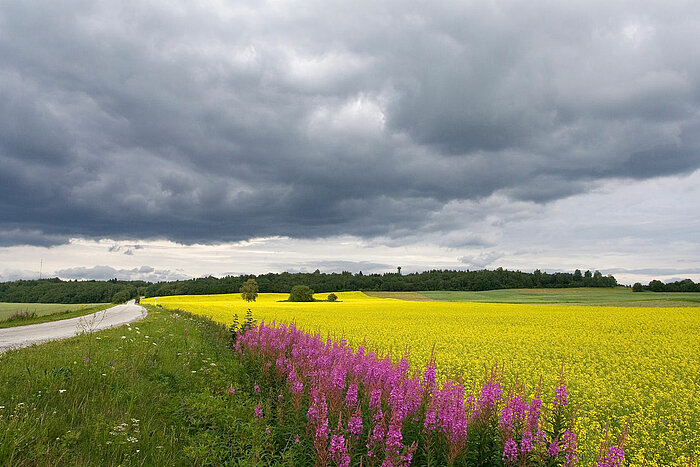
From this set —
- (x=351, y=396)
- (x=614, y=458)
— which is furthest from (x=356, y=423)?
(x=614, y=458)

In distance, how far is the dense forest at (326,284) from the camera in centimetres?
8207

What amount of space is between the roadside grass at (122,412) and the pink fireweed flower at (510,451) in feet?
8.65

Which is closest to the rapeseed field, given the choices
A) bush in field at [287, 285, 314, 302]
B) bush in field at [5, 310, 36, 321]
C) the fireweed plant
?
the fireweed plant

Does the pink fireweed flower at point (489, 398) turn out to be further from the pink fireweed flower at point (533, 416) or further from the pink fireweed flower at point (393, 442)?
the pink fireweed flower at point (393, 442)

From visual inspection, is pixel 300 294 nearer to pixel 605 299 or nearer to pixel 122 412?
pixel 605 299

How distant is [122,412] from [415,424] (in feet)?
14.5

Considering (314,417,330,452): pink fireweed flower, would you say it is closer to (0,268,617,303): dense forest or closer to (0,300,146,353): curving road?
(0,300,146,353): curving road

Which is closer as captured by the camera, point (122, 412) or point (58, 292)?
A: point (122, 412)

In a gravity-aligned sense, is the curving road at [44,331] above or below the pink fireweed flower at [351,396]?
below

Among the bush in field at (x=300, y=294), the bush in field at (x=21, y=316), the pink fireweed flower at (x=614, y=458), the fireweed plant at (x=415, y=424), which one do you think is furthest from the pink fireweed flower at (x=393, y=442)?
the bush in field at (x=300, y=294)

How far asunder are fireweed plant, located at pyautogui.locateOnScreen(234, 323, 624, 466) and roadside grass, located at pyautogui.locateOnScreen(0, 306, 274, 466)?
0.77 meters

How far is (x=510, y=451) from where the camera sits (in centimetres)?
410

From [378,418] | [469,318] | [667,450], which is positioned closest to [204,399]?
[378,418]

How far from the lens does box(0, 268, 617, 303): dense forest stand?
8207cm
